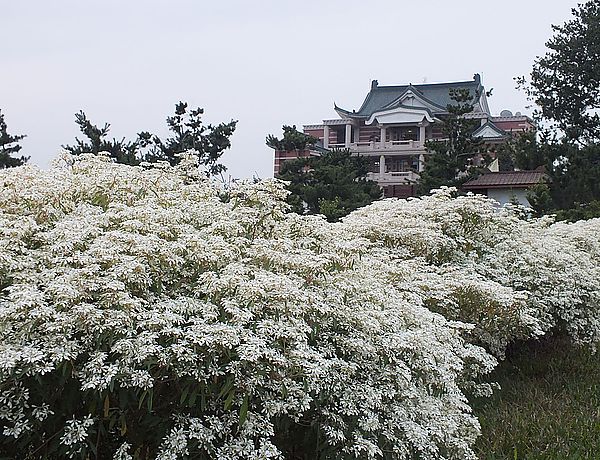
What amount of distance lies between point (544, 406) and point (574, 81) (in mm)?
10062

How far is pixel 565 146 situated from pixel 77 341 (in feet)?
38.0

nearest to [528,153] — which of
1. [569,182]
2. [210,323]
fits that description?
[569,182]

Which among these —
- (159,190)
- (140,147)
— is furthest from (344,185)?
(159,190)

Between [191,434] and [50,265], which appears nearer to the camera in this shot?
[191,434]

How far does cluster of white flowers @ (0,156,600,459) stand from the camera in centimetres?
229

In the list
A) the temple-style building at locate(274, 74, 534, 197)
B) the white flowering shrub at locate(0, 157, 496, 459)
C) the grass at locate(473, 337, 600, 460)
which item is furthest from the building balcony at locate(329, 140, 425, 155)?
the white flowering shrub at locate(0, 157, 496, 459)

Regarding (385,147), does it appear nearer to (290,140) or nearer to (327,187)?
(290,140)

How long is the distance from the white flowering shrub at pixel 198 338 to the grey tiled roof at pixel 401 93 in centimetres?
2426

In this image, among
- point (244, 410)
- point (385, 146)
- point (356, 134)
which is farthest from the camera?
point (356, 134)

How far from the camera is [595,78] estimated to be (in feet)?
43.2

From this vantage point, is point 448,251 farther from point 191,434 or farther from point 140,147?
point 140,147

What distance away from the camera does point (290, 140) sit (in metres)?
16.9

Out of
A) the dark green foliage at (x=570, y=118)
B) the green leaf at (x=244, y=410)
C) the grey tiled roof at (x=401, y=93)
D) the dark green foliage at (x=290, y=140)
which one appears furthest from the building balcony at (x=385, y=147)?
the green leaf at (x=244, y=410)

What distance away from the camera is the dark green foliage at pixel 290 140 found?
16.9 meters
